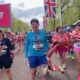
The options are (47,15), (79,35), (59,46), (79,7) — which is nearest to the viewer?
(79,35)

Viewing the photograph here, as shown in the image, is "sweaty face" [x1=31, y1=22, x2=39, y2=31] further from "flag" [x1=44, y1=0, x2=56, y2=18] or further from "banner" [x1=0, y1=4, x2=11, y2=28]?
"flag" [x1=44, y1=0, x2=56, y2=18]

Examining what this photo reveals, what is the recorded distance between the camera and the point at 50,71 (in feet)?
39.9

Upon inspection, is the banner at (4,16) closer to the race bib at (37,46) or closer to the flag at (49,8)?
the race bib at (37,46)

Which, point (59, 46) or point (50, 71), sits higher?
point (59, 46)

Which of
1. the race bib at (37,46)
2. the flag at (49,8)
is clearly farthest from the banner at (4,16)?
the flag at (49,8)

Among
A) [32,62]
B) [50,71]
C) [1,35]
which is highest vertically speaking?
[1,35]

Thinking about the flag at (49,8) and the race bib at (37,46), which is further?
the flag at (49,8)

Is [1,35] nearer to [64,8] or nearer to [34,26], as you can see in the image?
[34,26]

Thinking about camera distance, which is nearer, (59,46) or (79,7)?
(59,46)

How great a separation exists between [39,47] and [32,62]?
1.19ft

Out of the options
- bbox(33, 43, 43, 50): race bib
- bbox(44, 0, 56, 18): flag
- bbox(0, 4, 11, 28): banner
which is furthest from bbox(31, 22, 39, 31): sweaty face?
bbox(44, 0, 56, 18): flag

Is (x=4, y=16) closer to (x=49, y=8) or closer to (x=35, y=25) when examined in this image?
(x=35, y=25)

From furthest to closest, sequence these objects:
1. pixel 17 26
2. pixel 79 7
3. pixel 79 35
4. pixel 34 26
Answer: pixel 17 26, pixel 79 7, pixel 79 35, pixel 34 26

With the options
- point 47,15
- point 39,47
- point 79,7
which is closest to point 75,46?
point 39,47
